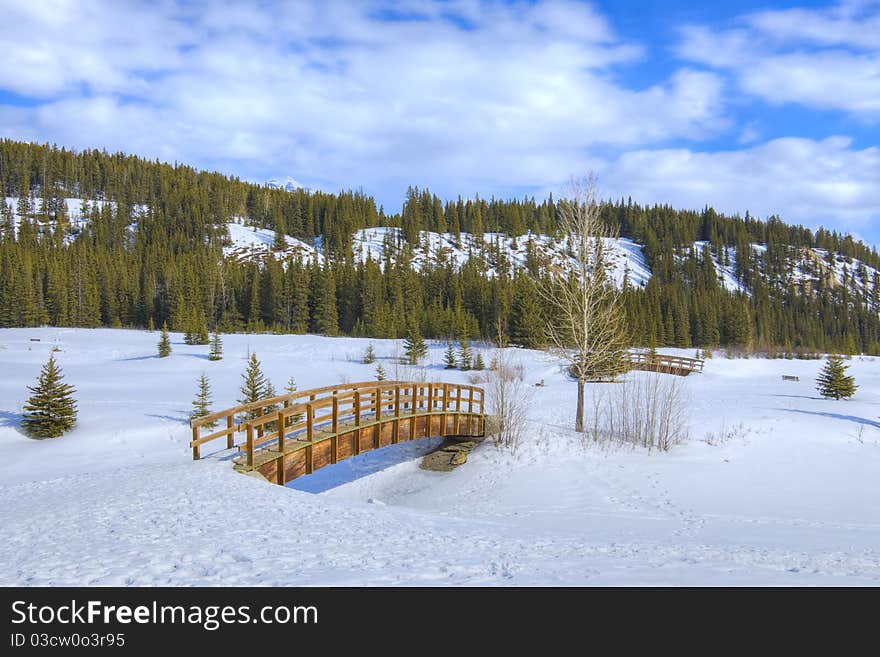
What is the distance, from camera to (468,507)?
14.6 meters

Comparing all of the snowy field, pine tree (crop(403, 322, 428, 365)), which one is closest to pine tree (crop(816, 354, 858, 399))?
the snowy field

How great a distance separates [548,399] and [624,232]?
430ft

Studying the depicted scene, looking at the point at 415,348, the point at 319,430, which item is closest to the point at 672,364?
the point at 415,348

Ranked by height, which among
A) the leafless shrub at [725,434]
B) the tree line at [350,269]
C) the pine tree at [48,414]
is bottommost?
the leafless shrub at [725,434]

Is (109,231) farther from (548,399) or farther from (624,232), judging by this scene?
(624,232)

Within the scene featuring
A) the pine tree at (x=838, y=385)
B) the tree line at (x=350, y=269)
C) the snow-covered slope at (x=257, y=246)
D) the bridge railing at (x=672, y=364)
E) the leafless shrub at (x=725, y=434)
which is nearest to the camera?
the leafless shrub at (x=725, y=434)

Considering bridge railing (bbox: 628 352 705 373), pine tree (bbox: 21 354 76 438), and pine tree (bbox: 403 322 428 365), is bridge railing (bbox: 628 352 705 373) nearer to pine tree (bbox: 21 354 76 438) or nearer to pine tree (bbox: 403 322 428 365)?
pine tree (bbox: 403 322 428 365)

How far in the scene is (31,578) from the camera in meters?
5.45

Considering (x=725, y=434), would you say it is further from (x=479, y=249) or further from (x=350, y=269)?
(x=479, y=249)

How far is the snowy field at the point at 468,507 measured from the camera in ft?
20.1

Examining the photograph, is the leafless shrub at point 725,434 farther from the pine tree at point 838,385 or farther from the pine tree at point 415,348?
the pine tree at point 415,348

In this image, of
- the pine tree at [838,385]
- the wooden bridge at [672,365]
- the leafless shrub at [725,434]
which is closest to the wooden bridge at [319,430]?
the leafless shrub at [725,434]

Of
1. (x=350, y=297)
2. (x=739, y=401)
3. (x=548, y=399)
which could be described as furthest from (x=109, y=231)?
(x=739, y=401)

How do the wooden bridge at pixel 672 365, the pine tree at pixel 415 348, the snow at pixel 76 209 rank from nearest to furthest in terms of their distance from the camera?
the wooden bridge at pixel 672 365 → the pine tree at pixel 415 348 → the snow at pixel 76 209
